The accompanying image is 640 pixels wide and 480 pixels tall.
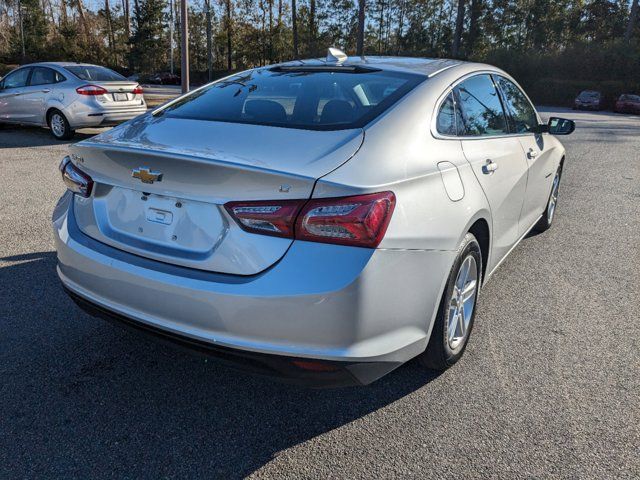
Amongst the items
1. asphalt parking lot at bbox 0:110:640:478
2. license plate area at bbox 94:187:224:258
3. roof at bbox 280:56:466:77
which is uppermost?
roof at bbox 280:56:466:77

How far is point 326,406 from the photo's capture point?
266cm

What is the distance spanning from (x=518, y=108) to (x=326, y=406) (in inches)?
109

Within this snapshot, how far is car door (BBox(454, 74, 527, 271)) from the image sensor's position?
304 cm

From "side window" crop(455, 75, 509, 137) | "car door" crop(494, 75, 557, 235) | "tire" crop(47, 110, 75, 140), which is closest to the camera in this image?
"side window" crop(455, 75, 509, 137)

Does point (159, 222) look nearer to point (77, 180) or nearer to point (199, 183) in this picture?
point (199, 183)

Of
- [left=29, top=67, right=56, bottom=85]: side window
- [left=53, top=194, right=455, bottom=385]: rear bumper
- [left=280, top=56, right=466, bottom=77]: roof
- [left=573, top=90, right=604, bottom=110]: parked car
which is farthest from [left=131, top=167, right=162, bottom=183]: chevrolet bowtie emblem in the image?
[left=573, top=90, right=604, bottom=110]: parked car

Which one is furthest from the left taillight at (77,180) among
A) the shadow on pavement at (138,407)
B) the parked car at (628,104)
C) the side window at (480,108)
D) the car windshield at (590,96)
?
the car windshield at (590,96)

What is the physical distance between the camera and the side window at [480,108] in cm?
315

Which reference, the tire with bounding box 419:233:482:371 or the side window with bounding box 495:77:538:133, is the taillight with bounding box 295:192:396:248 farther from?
the side window with bounding box 495:77:538:133

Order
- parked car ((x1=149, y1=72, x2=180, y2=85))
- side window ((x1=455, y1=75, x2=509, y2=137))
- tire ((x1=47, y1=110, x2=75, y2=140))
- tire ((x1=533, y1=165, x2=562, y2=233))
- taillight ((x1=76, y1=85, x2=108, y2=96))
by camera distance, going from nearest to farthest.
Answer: side window ((x1=455, y1=75, x2=509, y2=137)) → tire ((x1=533, y1=165, x2=562, y2=233)) → taillight ((x1=76, y1=85, x2=108, y2=96)) → tire ((x1=47, y1=110, x2=75, y2=140)) → parked car ((x1=149, y1=72, x2=180, y2=85))

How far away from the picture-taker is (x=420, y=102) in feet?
8.90

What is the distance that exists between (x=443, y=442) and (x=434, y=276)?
2.36ft

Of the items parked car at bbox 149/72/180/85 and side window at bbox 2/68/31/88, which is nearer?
side window at bbox 2/68/31/88

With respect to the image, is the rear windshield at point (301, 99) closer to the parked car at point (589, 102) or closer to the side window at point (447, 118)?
the side window at point (447, 118)
